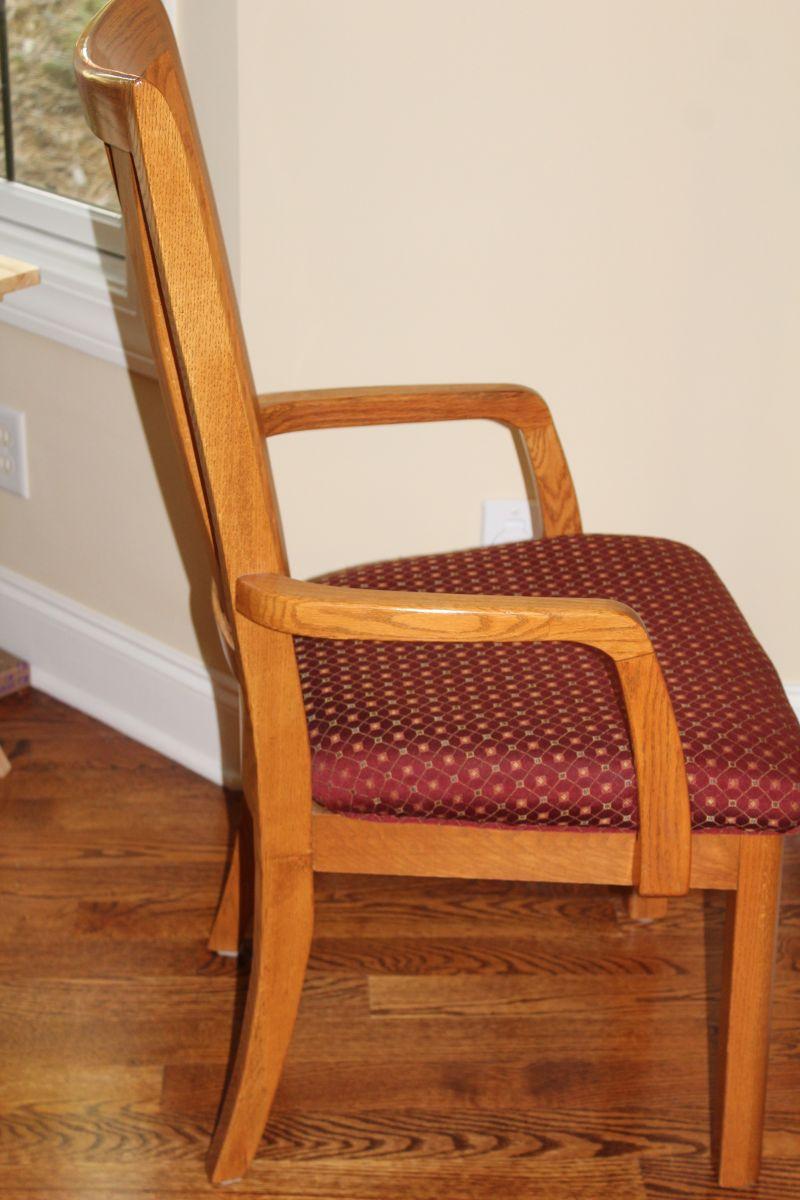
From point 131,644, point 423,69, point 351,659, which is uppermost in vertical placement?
point 423,69

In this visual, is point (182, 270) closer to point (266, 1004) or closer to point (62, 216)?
point (266, 1004)

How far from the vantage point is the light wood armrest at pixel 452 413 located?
153 centimetres

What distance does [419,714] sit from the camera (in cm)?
130

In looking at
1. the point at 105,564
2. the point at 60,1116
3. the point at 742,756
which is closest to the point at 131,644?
the point at 105,564

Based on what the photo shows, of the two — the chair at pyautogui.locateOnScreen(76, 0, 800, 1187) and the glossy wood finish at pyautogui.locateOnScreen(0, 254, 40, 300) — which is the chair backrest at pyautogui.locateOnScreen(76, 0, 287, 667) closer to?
the chair at pyautogui.locateOnScreen(76, 0, 800, 1187)

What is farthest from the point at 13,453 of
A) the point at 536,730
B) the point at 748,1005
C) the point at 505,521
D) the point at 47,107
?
the point at 748,1005

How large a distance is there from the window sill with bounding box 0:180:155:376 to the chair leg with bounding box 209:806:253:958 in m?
0.59

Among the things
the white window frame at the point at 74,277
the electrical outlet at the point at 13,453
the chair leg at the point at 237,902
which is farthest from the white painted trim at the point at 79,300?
the chair leg at the point at 237,902

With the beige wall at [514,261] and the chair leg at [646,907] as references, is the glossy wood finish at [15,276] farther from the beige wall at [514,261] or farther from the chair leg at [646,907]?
the chair leg at [646,907]

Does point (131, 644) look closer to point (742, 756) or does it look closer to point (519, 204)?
point (519, 204)

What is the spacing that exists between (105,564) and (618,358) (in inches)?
30.9

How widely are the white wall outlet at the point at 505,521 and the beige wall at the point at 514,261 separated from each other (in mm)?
14

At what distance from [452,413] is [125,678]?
782 millimetres

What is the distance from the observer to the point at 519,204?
5.60 feet
